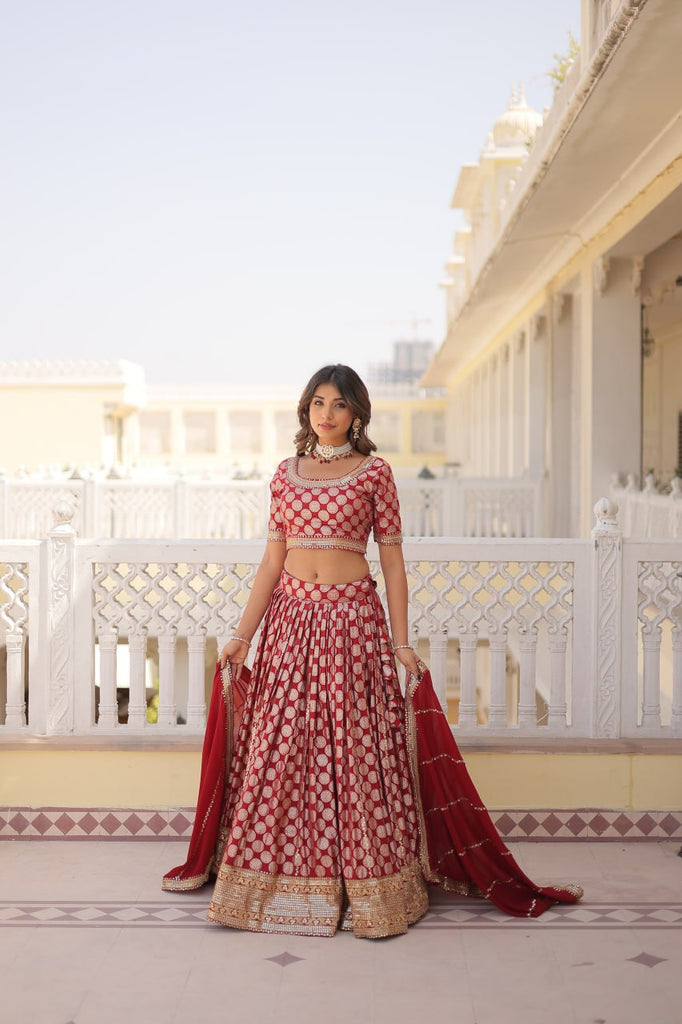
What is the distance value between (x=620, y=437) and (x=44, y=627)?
6.12m

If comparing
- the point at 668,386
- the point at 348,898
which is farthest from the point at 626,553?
the point at 668,386

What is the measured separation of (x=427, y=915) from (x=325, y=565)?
1.07m

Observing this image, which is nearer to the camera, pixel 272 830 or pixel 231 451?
pixel 272 830

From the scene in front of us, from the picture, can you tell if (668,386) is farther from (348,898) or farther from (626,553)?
(348,898)

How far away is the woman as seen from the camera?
130 inches

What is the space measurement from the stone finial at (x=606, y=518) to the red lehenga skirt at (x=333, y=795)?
1.07 m

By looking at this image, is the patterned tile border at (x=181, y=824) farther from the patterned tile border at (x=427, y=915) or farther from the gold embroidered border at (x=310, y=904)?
the gold embroidered border at (x=310, y=904)

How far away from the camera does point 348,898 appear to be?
3307mm

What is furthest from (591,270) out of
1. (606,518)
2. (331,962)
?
(331,962)

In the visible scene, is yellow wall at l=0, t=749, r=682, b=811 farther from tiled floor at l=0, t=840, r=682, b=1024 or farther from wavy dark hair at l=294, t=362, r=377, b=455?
wavy dark hair at l=294, t=362, r=377, b=455

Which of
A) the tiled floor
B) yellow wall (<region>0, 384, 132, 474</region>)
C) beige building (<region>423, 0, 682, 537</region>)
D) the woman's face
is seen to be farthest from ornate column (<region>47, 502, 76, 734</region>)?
yellow wall (<region>0, 384, 132, 474</region>)

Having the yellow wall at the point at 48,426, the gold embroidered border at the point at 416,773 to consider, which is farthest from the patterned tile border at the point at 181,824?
the yellow wall at the point at 48,426

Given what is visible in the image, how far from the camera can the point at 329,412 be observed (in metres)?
3.39

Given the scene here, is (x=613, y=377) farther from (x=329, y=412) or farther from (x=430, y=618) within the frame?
(x=329, y=412)
